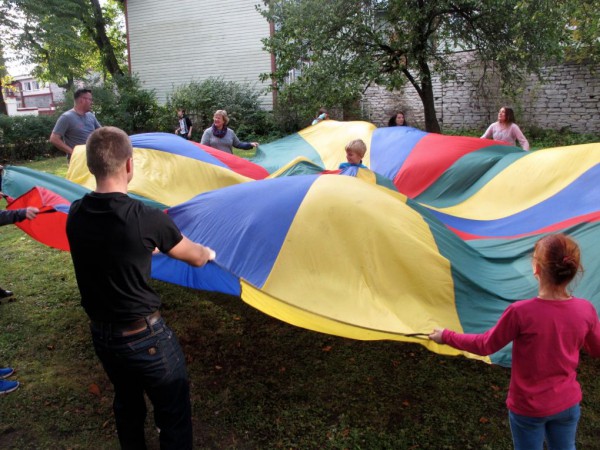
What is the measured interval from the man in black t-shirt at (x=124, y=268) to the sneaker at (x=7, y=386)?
1.58 metres

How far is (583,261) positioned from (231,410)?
2.19 meters

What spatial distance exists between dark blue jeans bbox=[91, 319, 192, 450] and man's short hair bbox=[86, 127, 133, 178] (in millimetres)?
595

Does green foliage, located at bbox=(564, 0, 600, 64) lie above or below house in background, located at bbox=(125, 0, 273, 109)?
below

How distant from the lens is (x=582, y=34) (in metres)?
10.3

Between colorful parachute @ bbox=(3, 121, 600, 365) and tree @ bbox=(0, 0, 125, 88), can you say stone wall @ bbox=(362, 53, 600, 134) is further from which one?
tree @ bbox=(0, 0, 125, 88)

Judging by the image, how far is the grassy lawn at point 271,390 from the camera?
106 inches

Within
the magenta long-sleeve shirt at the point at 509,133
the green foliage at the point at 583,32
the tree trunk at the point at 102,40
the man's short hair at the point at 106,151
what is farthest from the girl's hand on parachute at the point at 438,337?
the tree trunk at the point at 102,40

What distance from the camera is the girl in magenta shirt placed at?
1.69 m

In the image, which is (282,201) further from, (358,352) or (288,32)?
(288,32)

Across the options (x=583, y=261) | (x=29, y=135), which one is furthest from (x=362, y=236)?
(x=29, y=135)

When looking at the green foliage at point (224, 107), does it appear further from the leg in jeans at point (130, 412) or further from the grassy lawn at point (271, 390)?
the leg in jeans at point (130, 412)

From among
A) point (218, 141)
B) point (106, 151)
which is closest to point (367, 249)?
point (106, 151)

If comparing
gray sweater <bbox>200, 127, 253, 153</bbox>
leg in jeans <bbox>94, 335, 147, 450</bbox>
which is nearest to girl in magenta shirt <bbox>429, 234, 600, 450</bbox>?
leg in jeans <bbox>94, 335, 147, 450</bbox>

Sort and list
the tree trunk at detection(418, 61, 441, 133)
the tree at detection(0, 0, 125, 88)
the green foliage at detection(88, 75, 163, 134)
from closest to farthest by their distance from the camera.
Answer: the tree trunk at detection(418, 61, 441, 133), the green foliage at detection(88, 75, 163, 134), the tree at detection(0, 0, 125, 88)
